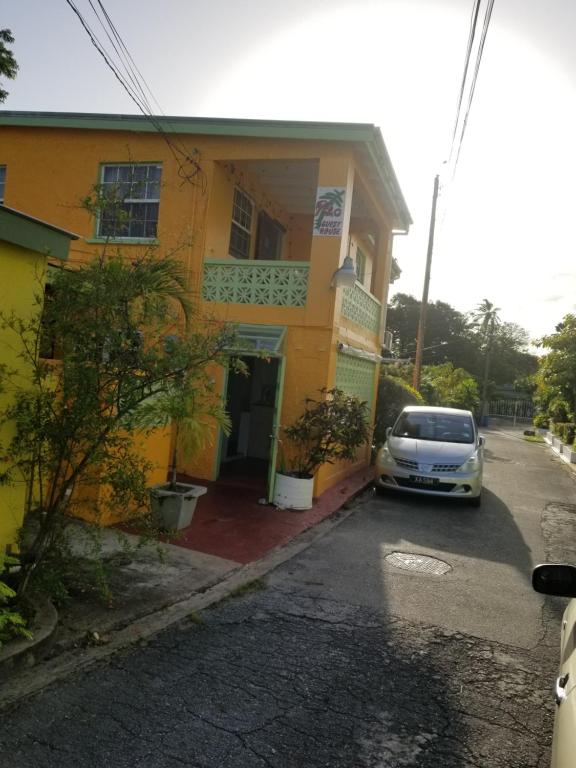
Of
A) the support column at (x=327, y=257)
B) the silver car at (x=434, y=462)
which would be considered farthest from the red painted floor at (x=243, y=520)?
the support column at (x=327, y=257)

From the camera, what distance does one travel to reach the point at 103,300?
3818 mm

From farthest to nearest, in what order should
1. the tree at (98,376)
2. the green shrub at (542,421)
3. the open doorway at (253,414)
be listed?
the green shrub at (542,421)
the open doorway at (253,414)
the tree at (98,376)

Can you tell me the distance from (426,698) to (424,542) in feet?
13.8

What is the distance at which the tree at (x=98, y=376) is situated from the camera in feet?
12.9

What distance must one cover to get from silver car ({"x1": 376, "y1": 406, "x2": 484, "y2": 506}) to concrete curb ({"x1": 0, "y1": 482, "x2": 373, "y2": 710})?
339 centimetres

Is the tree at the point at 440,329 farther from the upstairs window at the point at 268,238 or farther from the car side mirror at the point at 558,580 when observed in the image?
the car side mirror at the point at 558,580

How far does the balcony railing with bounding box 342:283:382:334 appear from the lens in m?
10.7

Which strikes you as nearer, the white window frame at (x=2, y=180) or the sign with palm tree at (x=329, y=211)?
the sign with palm tree at (x=329, y=211)

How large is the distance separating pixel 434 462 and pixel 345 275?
374 centimetres

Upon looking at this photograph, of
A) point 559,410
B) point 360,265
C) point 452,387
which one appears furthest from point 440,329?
point 360,265

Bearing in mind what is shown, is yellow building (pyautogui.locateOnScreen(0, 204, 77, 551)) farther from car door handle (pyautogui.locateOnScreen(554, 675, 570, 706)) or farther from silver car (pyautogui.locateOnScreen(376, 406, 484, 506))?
silver car (pyautogui.locateOnScreen(376, 406, 484, 506))

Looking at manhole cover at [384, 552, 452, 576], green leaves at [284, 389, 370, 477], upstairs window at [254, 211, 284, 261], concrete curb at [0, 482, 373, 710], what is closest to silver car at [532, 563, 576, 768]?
concrete curb at [0, 482, 373, 710]

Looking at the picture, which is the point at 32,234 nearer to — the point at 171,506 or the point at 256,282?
the point at 171,506

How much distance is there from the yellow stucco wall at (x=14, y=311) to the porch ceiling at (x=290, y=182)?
6.55 m
